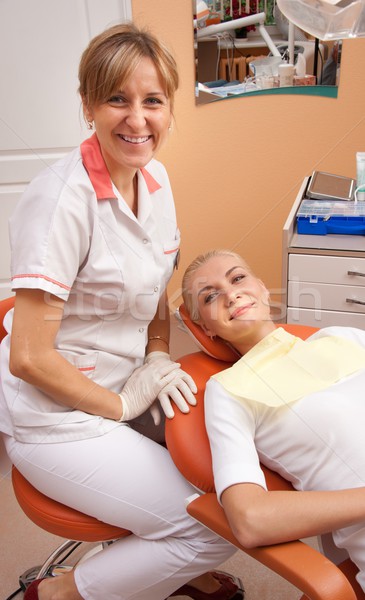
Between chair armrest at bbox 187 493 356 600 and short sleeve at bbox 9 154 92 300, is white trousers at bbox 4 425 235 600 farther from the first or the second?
short sleeve at bbox 9 154 92 300

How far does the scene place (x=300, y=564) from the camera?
2.64 ft

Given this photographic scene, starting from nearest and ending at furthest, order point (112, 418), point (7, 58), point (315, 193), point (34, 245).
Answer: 1. point (34, 245)
2. point (112, 418)
3. point (315, 193)
4. point (7, 58)

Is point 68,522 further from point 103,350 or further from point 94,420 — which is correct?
point 103,350

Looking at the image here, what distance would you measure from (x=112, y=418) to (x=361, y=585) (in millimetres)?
542

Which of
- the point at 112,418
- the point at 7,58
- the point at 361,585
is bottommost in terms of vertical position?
the point at 361,585

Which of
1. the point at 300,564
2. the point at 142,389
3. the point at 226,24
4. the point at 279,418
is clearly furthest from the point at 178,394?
the point at 226,24

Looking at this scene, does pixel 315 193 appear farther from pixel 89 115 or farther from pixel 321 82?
pixel 89 115

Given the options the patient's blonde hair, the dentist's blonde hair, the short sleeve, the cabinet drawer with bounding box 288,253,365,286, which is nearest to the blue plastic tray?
the cabinet drawer with bounding box 288,253,365,286

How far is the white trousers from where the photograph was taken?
1072 mm

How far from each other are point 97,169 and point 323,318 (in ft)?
2.86

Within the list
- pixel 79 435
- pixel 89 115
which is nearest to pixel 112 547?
pixel 79 435

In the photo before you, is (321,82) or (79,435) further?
(321,82)

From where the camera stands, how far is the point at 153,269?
1.26m

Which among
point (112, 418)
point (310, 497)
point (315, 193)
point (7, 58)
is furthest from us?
point (7, 58)
